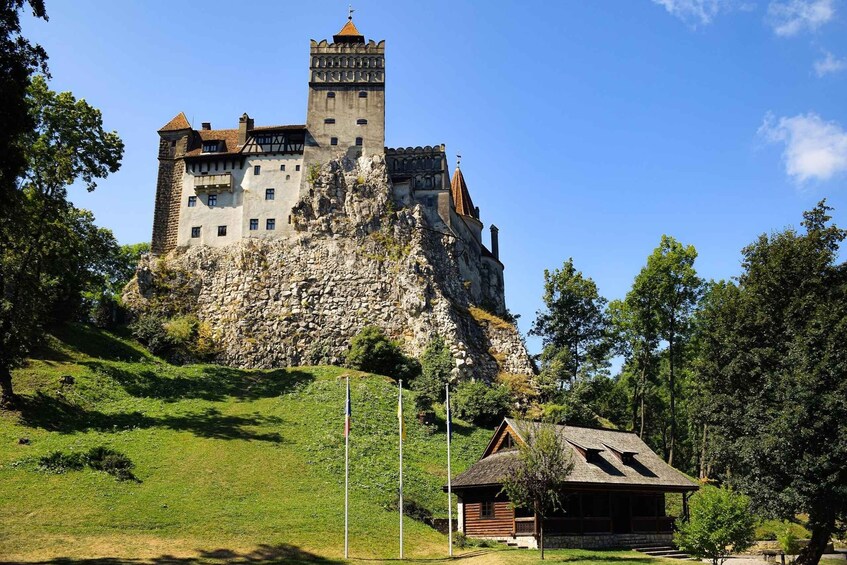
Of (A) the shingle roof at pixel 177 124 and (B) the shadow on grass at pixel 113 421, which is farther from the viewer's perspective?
(A) the shingle roof at pixel 177 124

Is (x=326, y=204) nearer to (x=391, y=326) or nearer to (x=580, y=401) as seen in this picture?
(x=391, y=326)

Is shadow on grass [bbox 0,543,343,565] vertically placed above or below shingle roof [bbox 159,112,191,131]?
below

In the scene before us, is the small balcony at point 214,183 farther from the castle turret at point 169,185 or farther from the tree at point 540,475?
the tree at point 540,475

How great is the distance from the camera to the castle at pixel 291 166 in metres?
76.8

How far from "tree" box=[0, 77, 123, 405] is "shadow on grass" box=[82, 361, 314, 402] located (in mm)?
7789

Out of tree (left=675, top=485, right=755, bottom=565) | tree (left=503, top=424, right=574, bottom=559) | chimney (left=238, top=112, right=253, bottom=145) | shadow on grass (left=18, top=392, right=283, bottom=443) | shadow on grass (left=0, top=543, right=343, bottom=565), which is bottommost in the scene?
shadow on grass (left=0, top=543, right=343, bottom=565)

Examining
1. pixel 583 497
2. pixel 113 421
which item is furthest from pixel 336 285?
pixel 583 497

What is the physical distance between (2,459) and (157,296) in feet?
122

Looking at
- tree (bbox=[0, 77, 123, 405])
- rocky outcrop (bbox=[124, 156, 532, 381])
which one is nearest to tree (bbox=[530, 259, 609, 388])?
rocky outcrop (bbox=[124, 156, 532, 381])

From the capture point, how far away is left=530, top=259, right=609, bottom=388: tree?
228ft

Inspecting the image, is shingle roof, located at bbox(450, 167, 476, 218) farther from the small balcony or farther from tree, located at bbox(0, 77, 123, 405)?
tree, located at bbox(0, 77, 123, 405)

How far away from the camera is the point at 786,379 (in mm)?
34406

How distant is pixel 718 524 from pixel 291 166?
2280 inches

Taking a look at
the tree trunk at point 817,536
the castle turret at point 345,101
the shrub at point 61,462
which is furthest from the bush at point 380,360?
the tree trunk at point 817,536
